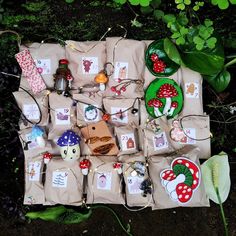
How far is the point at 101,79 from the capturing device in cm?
267

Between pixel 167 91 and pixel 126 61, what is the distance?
0.35 m

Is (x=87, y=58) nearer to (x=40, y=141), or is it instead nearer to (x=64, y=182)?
(x=40, y=141)

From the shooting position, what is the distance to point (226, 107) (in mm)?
2848

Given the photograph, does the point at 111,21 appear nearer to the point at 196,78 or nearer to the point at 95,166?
the point at 196,78

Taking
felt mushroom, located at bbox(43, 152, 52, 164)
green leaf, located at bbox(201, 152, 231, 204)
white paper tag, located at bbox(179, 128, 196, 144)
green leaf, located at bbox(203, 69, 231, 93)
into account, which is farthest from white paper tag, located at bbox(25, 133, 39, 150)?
green leaf, located at bbox(203, 69, 231, 93)

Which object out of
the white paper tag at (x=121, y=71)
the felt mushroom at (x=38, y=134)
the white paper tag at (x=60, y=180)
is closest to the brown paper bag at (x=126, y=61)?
the white paper tag at (x=121, y=71)

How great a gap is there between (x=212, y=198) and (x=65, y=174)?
102 centimetres

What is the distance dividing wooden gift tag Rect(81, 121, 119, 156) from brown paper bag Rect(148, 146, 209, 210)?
30cm

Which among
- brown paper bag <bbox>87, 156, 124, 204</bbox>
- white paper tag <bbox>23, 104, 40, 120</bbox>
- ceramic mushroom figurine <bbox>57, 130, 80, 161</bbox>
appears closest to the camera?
ceramic mushroom figurine <bbox>57, 130, 80, 161</bbox>

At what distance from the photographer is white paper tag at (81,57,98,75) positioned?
2.72 m

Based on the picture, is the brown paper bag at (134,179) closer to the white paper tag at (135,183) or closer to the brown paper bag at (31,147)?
the white paper tag at (135,183)

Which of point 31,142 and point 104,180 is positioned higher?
point 31,142

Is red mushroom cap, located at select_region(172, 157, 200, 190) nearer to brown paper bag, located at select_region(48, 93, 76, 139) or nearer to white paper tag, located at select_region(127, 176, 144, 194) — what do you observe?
white paper tag, located at select_region(127, 176, 144, 194)

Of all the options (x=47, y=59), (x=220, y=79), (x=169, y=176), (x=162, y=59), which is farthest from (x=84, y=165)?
(x=220, y=79)
